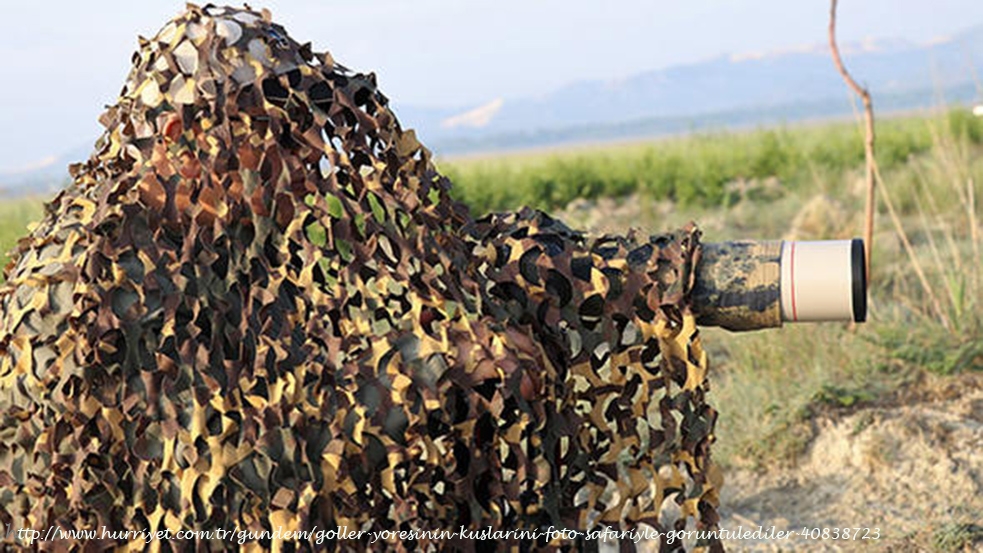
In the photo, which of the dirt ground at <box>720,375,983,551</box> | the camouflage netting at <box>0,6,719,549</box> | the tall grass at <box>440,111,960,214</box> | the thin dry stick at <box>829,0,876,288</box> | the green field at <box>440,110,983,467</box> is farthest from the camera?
the tall grass at <box>440,111,960,214</box>

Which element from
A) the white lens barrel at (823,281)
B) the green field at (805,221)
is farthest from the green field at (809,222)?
the white lens barrel at (823,281)

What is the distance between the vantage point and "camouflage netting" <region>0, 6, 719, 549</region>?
5.51ft

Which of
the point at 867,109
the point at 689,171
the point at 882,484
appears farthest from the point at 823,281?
the point at 689,171

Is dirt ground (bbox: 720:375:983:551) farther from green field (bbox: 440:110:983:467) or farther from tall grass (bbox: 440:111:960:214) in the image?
tall grass (bbox: 440:111:960:214)

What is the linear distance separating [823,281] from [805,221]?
473cm

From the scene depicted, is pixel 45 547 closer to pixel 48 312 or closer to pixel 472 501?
pixel 48 312

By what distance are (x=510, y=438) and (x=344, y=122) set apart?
52cm

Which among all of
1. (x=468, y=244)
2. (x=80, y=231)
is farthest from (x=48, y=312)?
(x=468, y=244)

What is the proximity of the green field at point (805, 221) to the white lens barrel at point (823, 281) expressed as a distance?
1.64 meters

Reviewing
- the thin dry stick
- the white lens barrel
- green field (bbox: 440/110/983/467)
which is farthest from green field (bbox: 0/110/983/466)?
the white lens barrel

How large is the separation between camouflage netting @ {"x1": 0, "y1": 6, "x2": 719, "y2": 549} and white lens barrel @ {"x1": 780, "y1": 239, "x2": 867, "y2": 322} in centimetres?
16

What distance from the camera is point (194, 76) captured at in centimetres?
186

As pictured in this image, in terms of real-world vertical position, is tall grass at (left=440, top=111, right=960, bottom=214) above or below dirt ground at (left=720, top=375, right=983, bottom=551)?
above

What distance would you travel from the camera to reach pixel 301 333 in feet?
5.66
